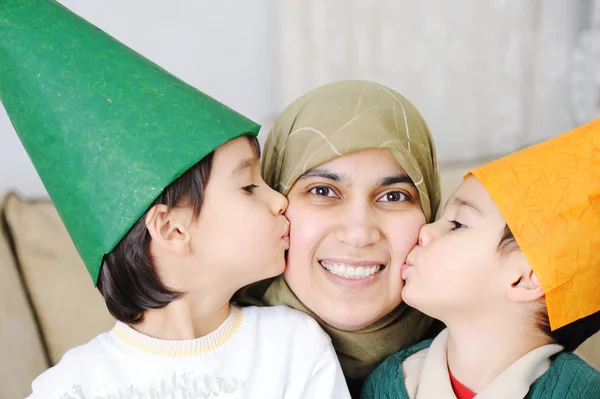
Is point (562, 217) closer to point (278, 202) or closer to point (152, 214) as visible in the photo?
point (278, 202)

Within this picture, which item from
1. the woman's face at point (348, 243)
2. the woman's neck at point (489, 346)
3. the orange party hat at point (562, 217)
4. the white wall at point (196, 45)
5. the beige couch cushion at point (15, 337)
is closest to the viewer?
the orange party hat at point (562, 217)

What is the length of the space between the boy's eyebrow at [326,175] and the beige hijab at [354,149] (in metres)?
0.02

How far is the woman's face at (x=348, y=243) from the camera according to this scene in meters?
1.42

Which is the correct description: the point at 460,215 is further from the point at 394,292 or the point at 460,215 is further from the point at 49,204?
the point at 49,204

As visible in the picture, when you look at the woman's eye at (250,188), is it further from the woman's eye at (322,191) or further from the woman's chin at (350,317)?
the woman's chin at (350,317)

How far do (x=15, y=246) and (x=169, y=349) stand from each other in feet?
2.99

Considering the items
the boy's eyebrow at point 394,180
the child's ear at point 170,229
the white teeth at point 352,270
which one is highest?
the boy's eyebrow at point 394,180

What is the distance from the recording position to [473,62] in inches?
102

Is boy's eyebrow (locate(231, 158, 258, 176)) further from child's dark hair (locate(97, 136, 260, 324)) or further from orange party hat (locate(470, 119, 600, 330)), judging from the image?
orange party hat (locate(470, 119, 600, 330))

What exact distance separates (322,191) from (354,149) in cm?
13

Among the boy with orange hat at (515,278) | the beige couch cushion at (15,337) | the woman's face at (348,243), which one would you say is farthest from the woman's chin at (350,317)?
the beige couch cushion at (15,337)

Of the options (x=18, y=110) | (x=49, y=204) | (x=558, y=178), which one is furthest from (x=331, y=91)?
(x=49, y=204)

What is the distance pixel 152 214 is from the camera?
1235mm

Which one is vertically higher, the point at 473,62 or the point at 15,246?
the point at 473,62
